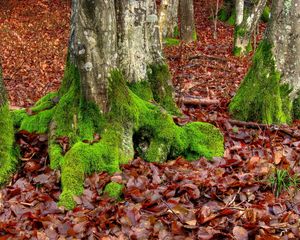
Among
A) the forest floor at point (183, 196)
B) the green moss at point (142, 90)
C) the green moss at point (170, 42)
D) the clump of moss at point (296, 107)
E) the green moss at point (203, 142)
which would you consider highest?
the green moss at point (170, 42)

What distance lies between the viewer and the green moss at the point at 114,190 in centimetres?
499

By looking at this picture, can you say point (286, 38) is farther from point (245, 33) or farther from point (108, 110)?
point (245, 33)

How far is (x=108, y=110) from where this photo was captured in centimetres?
584

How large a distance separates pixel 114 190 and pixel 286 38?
13.8ft

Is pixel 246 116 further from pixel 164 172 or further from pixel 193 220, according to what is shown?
pixel 193 220

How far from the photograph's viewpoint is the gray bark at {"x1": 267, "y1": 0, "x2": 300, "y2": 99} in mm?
7414

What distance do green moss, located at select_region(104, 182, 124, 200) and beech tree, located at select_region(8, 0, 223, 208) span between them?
23 millimetres

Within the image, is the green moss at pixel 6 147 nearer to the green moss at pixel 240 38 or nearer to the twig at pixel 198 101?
the twig at pixel 198 101

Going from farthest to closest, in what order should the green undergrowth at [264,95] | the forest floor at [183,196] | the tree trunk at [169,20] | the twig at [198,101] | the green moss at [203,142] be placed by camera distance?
the tree trunk at [169,20], the twig at [198,101], the green undergrowth at [264,95], the green moss at [203,142], the forest floor at [183,196]

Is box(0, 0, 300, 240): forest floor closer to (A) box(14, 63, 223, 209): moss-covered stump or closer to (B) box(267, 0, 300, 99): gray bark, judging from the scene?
(A) box(14, 63, 223, 209): moss-covered stump

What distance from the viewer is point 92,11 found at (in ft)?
17.8

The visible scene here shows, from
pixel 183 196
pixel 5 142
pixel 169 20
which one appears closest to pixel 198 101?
pixel 183 196

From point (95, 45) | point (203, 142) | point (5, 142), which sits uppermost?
point (95, 45)

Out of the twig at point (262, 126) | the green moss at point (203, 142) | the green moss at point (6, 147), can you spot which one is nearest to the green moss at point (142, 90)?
the green moss at point (203, 142)
